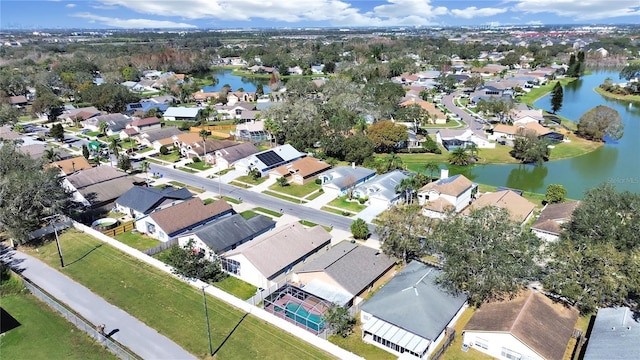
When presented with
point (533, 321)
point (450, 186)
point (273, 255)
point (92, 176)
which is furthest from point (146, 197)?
point (533, 321)

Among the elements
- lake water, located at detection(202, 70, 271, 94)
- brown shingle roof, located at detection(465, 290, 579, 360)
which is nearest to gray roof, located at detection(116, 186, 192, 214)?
brown shingle roof, located at detection(465, 290, 579, 360)

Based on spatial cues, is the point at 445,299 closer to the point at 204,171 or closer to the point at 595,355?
the point at 595,355

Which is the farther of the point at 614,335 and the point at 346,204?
the point at 346,204

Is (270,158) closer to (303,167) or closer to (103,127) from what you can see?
(303,167)

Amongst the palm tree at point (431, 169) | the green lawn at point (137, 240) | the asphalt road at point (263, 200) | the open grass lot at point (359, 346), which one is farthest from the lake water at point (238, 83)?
the open grass lot at point (359, 346)

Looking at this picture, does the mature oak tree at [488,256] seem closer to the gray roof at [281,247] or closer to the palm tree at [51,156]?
the gray roof at [281,247]

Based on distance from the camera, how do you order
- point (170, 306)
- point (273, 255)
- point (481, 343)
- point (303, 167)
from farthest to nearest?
point (303, 167)
point (273, 255)
point (170, 306)
point (481, 343)

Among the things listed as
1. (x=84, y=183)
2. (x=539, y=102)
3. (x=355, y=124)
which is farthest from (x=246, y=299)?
(x=539, y=102)
